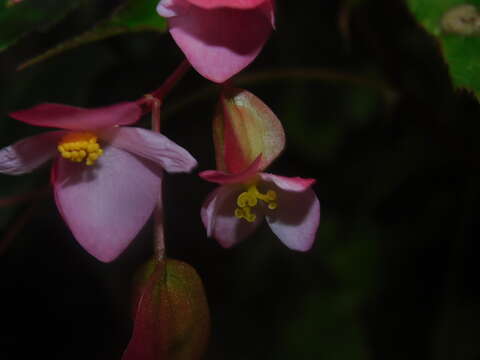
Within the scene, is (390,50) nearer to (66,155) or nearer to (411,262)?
(411,262)

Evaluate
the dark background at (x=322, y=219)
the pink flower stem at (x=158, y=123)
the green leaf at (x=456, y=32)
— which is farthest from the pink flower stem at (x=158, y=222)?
the dark background at (x=322, y=219)

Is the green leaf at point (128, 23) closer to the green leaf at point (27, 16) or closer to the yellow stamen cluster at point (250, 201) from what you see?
the green leaf at point (27, 16)

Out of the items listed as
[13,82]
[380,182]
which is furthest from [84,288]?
[380,182]

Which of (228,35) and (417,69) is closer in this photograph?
(228,35)

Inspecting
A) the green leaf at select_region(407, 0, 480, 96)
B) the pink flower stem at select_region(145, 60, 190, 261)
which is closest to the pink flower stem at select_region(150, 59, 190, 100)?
the pink flower stem at select_region(145, 60, 190, 261)

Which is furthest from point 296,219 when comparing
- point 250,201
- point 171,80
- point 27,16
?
point 27,16

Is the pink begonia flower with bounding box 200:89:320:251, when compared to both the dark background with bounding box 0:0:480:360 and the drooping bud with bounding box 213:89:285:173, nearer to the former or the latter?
the drooping bud with bounding box 213:89:285:173

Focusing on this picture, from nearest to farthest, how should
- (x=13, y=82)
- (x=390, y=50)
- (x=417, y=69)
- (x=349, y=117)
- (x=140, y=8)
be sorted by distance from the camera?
(x=140, y=8), (x=390, y=50), (x=13, y=82), (x=417, y=69), (x=349, y=117)

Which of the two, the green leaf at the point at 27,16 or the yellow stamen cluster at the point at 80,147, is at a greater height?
the green leaf at the point at 27,16
